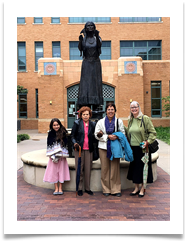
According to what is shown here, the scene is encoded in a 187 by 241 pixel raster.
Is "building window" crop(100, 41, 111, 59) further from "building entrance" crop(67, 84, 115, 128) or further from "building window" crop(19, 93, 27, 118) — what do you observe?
"building window" crop(19, 93, 27, 118)

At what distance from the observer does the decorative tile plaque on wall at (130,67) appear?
18938 millimetres

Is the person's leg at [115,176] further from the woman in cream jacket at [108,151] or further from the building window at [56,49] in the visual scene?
the building window at [56,49]

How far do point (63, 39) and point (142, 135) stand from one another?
20063 millimetres

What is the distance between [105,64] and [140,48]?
550 cm

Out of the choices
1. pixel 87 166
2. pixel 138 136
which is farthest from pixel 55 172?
pixel 138 136

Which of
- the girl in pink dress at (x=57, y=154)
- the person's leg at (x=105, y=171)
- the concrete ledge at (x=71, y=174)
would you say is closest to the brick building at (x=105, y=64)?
the concrete ledge at (x=71, y=174)

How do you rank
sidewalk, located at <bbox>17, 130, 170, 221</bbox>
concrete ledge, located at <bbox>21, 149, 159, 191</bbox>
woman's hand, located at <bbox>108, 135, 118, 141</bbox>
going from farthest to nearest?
concrete ledge, located at <bbox>21, 149, 159, 191</bbox>, woman's hand, located at <bbox>108, 135, 118, 141</bbox>, sidewalk, located at <bbox>17, 130, 170, 221</bbox>

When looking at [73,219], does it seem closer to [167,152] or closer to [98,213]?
[98,213]

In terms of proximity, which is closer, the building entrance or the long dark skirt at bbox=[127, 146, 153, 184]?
the long dark skirt at bbox=[127, 146, 153, 184]

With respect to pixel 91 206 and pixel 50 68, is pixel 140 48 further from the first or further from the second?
pixel 91 206

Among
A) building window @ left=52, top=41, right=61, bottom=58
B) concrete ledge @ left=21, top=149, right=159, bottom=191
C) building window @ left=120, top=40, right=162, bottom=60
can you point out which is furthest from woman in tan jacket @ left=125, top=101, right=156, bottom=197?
building window @ left=52, top=41, right=61, bottom=58

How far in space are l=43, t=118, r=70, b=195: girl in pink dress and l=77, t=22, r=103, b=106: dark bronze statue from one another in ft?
4.93

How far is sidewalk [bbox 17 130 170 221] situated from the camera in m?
3.72

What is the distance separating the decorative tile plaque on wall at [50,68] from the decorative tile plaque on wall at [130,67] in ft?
19.3
